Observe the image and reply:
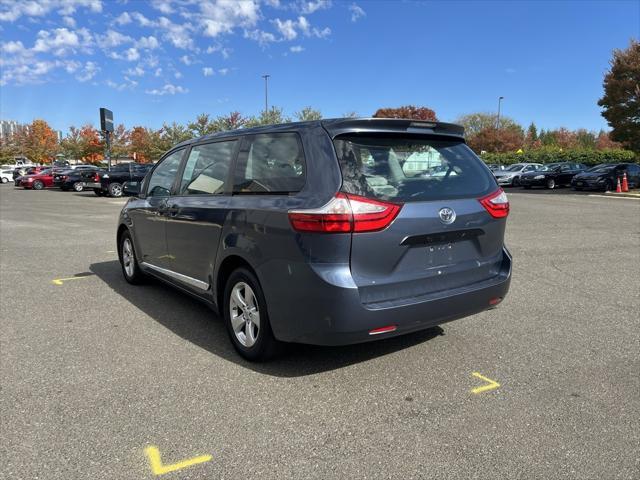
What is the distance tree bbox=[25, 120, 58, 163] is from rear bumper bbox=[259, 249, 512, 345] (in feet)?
297

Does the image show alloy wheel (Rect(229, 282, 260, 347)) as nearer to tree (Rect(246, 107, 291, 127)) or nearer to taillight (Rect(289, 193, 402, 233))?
taillight (Rect(289, 193, 402, 233))

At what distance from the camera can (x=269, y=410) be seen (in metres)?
3.08

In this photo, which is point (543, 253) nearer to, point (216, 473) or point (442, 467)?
point (442, 467)

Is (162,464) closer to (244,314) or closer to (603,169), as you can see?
(244,314)

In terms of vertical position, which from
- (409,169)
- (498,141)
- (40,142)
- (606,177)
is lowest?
(409,169)

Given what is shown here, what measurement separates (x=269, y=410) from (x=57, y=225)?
11.5 metres

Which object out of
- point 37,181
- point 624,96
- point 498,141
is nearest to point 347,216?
point 624,96

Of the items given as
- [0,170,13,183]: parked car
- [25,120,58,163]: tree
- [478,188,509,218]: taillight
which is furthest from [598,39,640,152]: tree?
[25,120,58,163]: tree

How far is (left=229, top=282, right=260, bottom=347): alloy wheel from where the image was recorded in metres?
3.64

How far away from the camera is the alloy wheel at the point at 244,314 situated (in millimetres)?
3637

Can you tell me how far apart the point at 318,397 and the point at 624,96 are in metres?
30.6

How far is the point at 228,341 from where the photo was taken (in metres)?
4.25

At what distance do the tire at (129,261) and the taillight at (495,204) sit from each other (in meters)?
4.12

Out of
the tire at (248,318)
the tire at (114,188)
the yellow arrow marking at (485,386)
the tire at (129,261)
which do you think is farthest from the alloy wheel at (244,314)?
the tire at (114,188)
